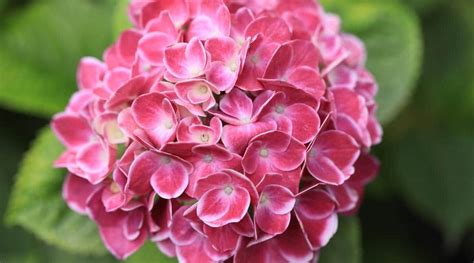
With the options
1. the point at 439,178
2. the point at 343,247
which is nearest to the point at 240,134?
the point at 343,247

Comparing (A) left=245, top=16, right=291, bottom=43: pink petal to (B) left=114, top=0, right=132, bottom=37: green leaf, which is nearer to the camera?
(A) left=245, top=16, right=291, bottom=43: pink petal

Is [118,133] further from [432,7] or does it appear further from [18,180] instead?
[432,7]

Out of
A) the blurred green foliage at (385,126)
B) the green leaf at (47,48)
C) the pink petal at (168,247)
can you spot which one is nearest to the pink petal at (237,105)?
the pink petal at (168,247)

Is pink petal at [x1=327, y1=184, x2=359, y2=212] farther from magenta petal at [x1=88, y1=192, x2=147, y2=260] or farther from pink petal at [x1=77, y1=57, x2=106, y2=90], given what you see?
pink petal at [x1=77, y1=57, x2=106, y2=90]

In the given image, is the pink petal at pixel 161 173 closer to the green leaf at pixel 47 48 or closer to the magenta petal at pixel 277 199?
the magenta petal at pixel 277 199

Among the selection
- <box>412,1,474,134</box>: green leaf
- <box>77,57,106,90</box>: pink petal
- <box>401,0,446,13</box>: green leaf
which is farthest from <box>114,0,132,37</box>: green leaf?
<box>412,1,474,134</box>: green leaf

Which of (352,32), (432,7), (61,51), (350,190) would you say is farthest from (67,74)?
(432,7)

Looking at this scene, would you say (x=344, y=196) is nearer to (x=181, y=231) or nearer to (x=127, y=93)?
(x=181, y=231)

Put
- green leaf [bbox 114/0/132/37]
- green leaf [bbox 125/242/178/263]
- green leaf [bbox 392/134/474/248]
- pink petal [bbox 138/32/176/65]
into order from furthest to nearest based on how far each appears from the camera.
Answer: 1. green leaf [bbox 392/134/474/248]
2. green leaf [bbox 114/0/132/37]
3. green leaf [bbox 125/242/178/263]
4. pink petal [bbox 138/32/176/65]
